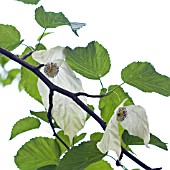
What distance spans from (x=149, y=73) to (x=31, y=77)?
11 centimetres

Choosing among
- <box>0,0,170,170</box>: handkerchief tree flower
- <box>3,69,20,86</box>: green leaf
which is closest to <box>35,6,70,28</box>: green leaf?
<box>0,0,170,170</box>: handkerchief tree flower

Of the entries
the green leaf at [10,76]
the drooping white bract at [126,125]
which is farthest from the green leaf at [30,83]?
the green leaf at [10,76]

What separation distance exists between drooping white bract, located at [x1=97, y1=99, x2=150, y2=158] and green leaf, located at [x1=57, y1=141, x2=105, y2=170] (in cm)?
2

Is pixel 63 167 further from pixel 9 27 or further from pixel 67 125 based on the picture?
pixel 9 27

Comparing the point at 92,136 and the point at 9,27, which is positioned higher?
the point at 9,27

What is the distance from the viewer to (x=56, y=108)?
0.37 m

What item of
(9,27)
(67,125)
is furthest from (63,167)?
(9,27)

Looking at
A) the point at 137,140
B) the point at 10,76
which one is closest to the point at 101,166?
the point at 137,140

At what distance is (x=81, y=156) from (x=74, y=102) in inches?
1.7

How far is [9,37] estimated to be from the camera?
15.9 inches

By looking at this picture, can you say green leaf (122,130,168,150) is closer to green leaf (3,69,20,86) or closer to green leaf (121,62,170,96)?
green leaf (121,62,170,96)

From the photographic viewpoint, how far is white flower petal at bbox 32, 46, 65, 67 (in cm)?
36

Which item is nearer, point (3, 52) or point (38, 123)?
point (3, 52)

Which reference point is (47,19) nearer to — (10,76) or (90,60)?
(90,60)
